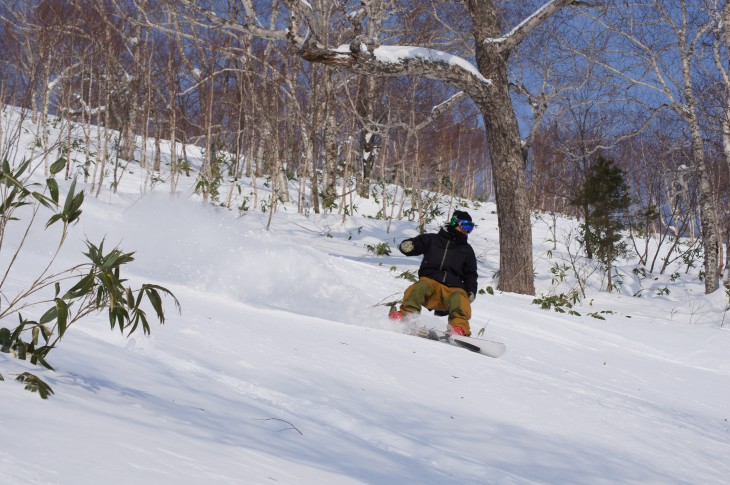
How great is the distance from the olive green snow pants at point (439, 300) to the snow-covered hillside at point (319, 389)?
0.36 m

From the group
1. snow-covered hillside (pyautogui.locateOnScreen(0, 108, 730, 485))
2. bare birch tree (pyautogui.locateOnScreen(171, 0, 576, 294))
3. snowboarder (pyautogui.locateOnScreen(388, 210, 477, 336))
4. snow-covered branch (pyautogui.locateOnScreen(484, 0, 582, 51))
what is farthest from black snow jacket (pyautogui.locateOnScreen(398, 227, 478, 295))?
snow-covered branch (pyautogui.locateOnScreen(484, 0, 582, 51))

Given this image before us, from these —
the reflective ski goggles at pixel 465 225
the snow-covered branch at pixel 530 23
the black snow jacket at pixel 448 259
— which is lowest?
the black snow jacket at pixel 448 259

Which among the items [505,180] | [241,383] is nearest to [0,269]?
[241,383]

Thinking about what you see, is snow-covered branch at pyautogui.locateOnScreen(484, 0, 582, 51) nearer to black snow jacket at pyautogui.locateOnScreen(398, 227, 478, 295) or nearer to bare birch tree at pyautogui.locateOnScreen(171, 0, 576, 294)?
bare birch tree at pyautogui.locateOnScreen(171, 0, 576, 294)

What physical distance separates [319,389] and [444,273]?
136 inches

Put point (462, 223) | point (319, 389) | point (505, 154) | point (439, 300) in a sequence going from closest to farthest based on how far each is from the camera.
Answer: point (319, 389) → point (439, 300) → point (462, 223) → point (505, 154)

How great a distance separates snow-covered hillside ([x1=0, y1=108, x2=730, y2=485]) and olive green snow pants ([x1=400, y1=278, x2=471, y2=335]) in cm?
36

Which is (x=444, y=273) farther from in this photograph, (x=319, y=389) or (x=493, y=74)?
(x=493, y=74)

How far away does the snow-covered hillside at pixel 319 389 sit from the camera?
5.96ft

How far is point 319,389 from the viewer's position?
331 centimetres

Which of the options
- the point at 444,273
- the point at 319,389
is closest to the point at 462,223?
the point at 444,273

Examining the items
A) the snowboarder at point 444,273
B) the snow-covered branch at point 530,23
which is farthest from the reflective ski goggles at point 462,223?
the snow-covered branch at point 530,23

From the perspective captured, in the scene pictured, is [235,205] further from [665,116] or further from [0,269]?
[0,269]

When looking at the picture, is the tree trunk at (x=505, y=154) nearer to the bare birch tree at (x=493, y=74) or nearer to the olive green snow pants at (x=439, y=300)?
the bare birch tree at (x=493, y=74)
